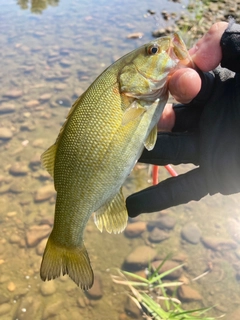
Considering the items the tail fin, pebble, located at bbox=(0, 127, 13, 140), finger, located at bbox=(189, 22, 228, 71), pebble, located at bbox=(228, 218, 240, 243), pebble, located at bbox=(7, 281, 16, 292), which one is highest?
finger, located at bbox=(189, 22, 228, 71)

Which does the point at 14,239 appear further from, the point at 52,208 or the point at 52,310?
the point at 52,310

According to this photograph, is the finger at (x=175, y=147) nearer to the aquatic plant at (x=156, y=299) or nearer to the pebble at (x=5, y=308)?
the aquatic plant at (x=156, y=299)

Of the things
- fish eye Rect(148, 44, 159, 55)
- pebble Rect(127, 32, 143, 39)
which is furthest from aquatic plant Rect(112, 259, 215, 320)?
pebble Rect(127, 32, 143, 39)

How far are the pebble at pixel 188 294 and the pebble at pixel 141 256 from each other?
19.9 inches

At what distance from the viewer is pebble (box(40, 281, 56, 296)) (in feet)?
13.4

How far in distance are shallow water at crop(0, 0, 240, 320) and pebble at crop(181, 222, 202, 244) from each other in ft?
0.20

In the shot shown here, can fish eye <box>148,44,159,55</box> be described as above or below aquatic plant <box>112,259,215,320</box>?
above

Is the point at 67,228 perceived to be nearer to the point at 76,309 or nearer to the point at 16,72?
the point at 76,309

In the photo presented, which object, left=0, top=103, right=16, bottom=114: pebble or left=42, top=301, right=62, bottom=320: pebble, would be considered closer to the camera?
left=42, top=301, right=62, bottom=320: pebble

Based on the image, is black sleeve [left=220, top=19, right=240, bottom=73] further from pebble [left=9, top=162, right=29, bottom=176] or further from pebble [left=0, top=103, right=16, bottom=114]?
pebble [left=0, top=103, right=16, bottom=114]

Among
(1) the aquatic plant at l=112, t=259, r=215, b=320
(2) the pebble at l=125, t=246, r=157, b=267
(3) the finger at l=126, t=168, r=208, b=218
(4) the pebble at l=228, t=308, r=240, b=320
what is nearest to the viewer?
(3) the finger at l=126, t=168, r=208, b=218

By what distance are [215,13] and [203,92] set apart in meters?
8.82

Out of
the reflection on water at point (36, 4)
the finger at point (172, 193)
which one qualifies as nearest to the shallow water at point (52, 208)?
the finger at point (172, 193)

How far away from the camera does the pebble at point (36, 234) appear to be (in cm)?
460
